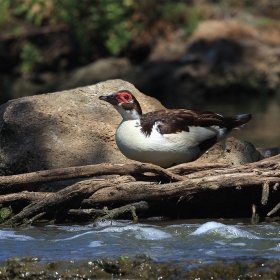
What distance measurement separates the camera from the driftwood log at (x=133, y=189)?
601 centimetres

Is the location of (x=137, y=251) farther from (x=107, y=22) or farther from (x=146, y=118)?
(x=107, y=22)

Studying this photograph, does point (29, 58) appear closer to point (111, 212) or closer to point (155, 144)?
point (155, 144)

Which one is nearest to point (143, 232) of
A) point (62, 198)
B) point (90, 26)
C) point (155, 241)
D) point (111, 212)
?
point (155, 241)

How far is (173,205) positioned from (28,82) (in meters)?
15.9

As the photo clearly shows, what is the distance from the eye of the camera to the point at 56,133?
7.24 meters

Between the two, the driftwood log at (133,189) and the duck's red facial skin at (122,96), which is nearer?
the driftwood log at (133,189)

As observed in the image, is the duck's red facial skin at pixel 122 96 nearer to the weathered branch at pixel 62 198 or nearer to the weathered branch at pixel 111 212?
the weathered branch at pixel 62 198

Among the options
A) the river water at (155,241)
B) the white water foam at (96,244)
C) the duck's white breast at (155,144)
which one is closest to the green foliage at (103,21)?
the duck's white breast at (155,144)

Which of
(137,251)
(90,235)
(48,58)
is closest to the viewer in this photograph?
(137,251)

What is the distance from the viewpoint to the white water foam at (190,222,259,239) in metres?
5.45

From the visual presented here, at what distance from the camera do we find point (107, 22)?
21.2m

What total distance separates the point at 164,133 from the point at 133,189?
0.73 metres

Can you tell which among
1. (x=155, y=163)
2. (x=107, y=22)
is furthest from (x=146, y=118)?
(x=107, y=22)

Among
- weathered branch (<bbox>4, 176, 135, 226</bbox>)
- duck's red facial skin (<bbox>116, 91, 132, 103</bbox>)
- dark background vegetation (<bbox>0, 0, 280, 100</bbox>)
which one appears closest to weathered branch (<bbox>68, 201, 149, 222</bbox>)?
weathered branch (<bbox>4, 176, 135, 226</bbox>)
